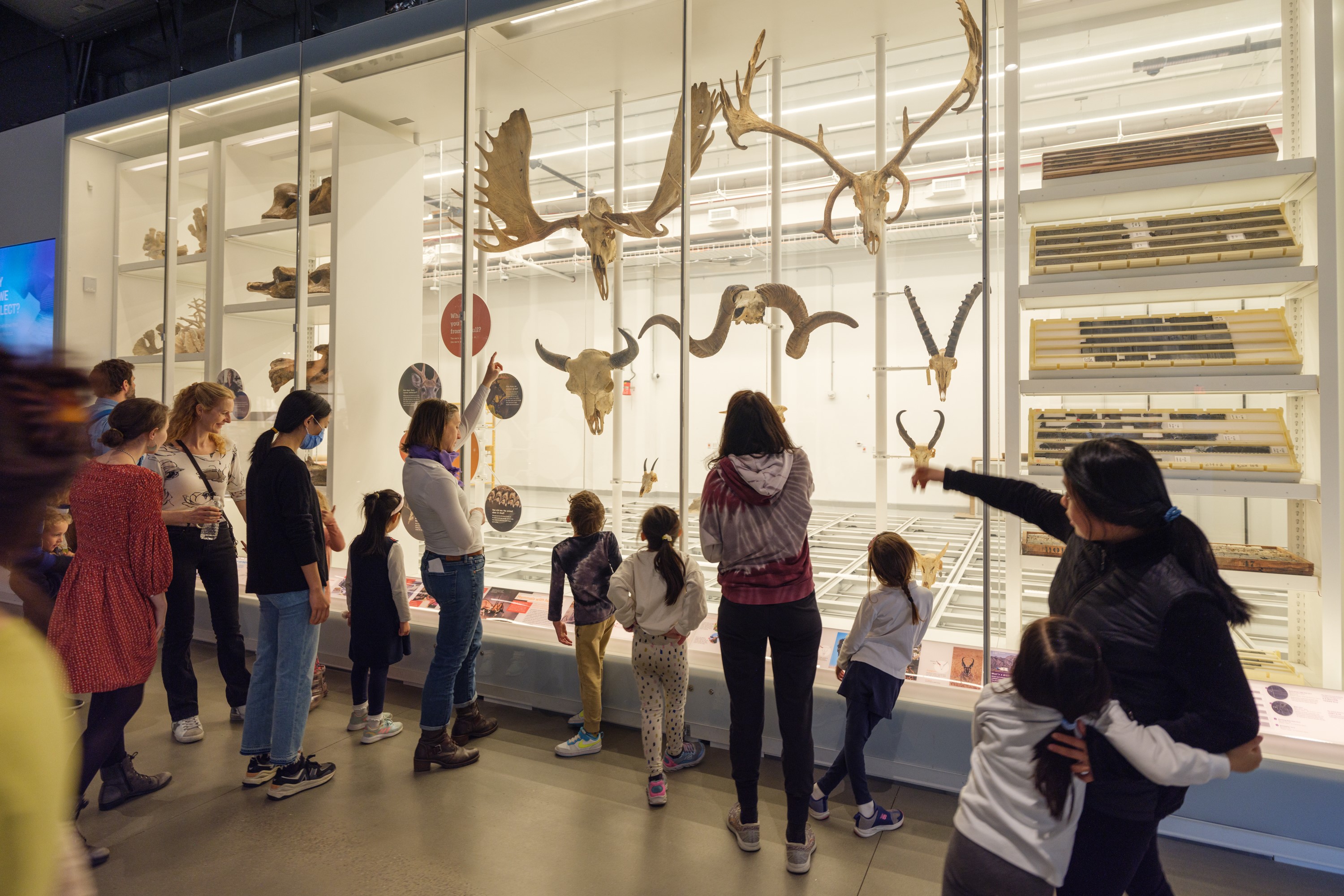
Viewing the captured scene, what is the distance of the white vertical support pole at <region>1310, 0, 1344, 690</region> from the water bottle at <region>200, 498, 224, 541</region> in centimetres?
421

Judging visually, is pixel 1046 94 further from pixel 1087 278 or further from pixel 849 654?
pixel 849 654

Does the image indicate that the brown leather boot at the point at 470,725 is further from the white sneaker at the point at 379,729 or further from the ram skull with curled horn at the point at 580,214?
the ram skull with curled horn at the point at 580,214

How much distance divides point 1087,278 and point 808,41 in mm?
1820

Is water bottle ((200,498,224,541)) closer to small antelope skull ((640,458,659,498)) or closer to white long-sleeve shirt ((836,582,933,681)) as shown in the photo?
small antelope skull ((640,458,659,498))

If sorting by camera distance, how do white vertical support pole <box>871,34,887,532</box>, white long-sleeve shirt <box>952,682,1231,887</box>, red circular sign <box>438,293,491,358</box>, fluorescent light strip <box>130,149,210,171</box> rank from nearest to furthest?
white long-sleeve shirt <box>952,682,1231,887</box> < white vertical support pole <box>871,34,887,532</box> < red circular sign <box>438,293,491,358</box> < fluorescent light strip <box>130,149,210,171</box>

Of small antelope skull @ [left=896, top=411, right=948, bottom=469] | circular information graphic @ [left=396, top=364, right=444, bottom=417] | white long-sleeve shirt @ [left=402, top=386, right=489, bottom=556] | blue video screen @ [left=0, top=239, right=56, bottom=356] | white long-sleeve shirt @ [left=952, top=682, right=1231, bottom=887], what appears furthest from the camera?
blue video screen @ [left=0, top=239, right=56, bottom=356]

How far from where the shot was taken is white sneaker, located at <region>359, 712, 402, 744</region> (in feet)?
10.7

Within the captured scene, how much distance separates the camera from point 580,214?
4074mm

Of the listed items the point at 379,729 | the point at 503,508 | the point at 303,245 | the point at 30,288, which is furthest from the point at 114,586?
the point at 30,288

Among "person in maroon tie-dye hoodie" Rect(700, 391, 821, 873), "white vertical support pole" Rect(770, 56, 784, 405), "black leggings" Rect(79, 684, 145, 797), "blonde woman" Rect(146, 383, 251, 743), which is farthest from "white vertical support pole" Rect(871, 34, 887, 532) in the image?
"black leggings" Rect(79, 684, 145, 797)

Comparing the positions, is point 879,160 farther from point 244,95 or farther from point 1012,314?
point 244,95

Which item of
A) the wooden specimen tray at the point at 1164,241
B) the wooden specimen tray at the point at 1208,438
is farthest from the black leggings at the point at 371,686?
the wooden specimen tray at the point at 1164,241

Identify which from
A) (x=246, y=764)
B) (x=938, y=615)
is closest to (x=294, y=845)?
(x=246, y=764)

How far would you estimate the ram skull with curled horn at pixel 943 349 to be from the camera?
3303mm
